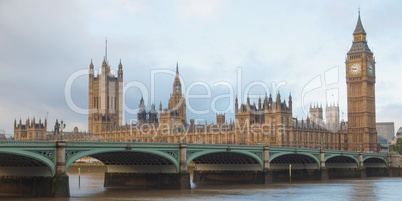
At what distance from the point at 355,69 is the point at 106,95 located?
83.4m

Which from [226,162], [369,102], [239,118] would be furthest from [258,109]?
[226,162]

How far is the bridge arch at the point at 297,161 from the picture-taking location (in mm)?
76812

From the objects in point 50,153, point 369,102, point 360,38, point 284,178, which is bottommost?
point 284,178

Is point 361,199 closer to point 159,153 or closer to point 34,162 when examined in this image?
point 159,153

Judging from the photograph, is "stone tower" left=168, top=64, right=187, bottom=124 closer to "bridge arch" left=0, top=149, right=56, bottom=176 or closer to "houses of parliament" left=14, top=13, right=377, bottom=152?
"houses of parliament" left=14, top=13, right=377, bottom=152

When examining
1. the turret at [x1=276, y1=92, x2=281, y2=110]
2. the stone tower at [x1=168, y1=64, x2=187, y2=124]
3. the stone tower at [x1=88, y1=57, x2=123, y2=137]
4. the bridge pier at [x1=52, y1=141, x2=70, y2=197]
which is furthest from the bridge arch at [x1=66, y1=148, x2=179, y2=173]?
the stone tower at [x1=88, y1=57, x2=123, y2=137]

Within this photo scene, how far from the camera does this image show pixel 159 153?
5419 cm

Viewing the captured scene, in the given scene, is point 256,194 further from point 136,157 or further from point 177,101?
point 177,101

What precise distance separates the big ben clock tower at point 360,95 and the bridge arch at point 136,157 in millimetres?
74602

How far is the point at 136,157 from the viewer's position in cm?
5769

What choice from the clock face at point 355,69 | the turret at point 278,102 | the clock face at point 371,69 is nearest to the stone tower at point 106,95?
the turret at point 278,102

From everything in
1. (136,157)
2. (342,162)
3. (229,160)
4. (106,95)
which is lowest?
(342,162)

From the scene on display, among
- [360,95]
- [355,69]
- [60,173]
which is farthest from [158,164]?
[355,69]

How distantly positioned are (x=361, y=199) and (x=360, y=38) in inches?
3300
